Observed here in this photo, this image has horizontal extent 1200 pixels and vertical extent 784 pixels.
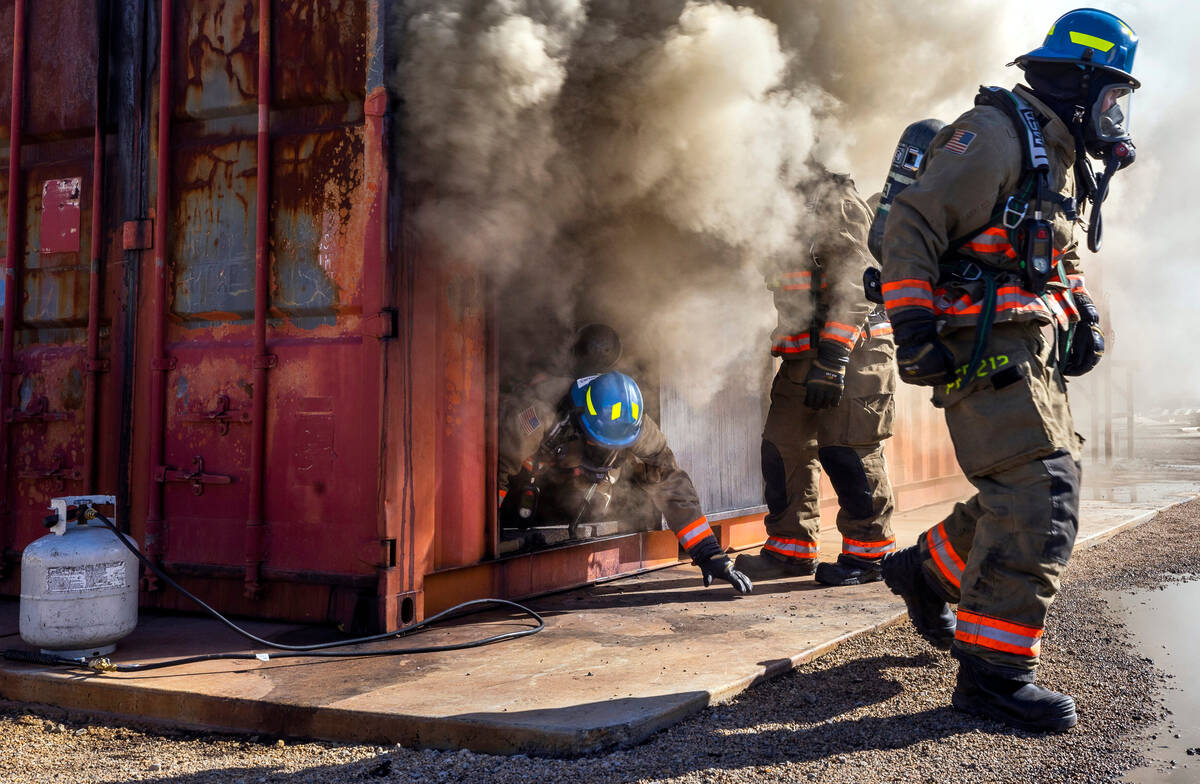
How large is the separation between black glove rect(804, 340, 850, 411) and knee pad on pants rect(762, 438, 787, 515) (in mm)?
503

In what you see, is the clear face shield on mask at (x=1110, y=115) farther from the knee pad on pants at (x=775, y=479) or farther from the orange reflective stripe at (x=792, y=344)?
the knee pad on pants at (x=775, y=479)

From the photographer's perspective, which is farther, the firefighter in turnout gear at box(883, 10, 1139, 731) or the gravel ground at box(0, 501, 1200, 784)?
the firefighter in turnout gear at box(883, 10, 1139, 731)

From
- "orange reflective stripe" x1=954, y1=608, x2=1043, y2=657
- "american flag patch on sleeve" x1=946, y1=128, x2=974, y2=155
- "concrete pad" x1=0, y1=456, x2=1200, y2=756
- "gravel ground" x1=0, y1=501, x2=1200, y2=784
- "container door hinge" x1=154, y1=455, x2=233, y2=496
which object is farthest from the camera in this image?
"container door hinge" x1=154, y1=455, x2=233, y2=496

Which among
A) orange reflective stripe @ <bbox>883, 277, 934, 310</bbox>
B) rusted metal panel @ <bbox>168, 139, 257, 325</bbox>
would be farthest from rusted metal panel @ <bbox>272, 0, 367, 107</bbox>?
orange reflective stripe @ <bbox>883, 277, 934, 310</bbox>

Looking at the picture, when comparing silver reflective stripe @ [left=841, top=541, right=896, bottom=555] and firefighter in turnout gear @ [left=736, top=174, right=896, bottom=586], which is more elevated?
firefighter in turnout gear @ [left=736, top=174, right=896, bottom=586]

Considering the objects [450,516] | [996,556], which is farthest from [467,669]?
[996,556]

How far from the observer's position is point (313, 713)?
2617 mm

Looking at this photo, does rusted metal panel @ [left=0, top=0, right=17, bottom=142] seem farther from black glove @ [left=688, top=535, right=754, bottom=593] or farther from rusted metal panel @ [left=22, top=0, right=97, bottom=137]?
black glove @ [left=688, top=535, right=754, bottom=593]

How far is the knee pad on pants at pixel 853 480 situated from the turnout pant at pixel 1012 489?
168 cm

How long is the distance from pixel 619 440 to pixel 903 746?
2041mm

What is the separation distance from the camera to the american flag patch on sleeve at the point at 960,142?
2875mm

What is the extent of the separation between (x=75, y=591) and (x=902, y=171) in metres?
3.47

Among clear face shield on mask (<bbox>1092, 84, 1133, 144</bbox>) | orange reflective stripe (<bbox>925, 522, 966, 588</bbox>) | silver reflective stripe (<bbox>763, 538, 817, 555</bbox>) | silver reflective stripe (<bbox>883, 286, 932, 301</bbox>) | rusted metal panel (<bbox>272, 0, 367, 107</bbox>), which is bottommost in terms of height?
silver reflective stripe (<bbox>763, 538, 817, 555</bbox>)

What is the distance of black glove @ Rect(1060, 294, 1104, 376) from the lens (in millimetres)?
3111
